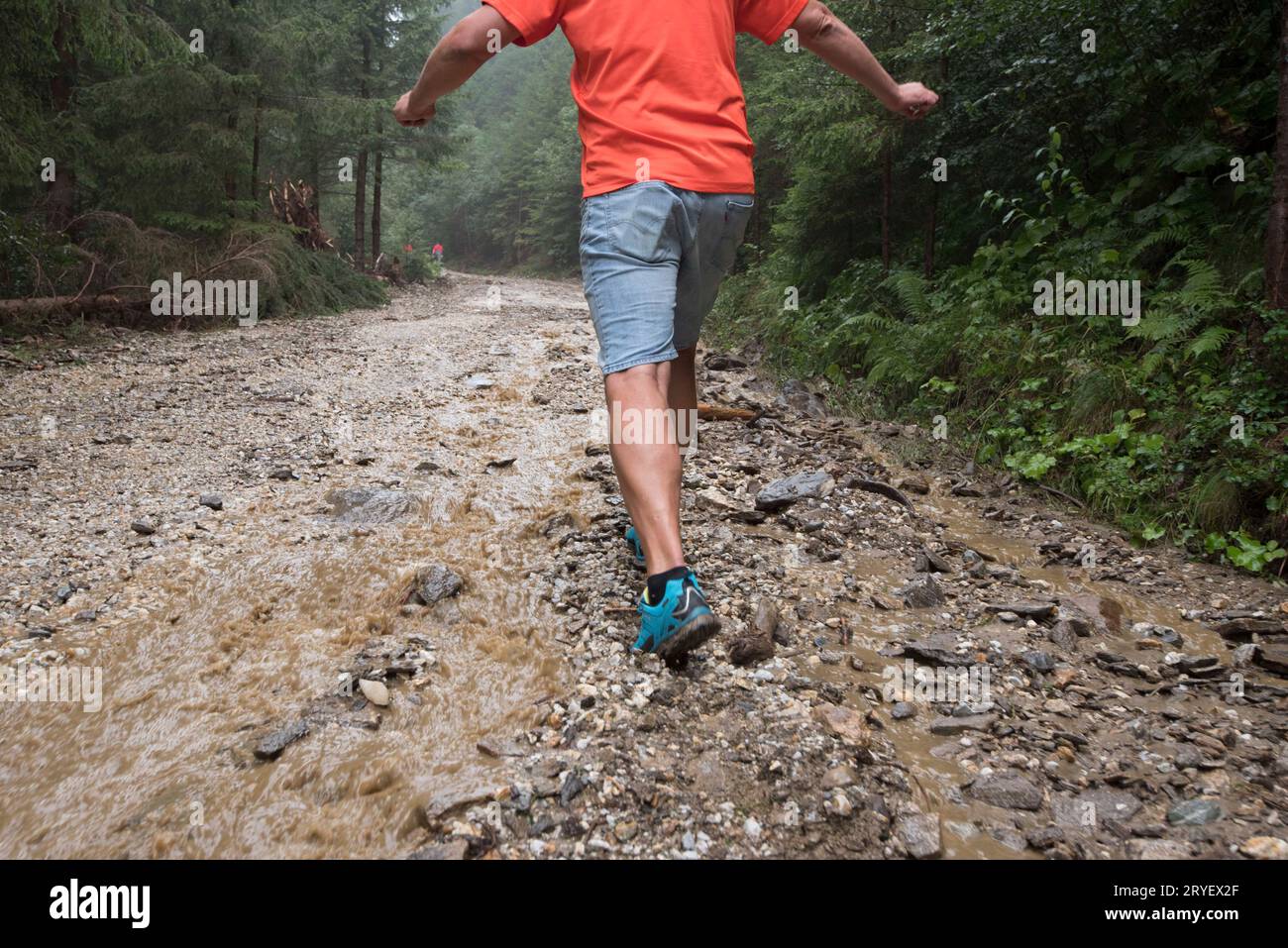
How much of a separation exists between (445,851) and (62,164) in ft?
41.9

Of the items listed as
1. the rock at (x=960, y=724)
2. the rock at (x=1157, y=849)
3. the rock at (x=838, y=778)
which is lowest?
the rock at (x=1157, y=849)

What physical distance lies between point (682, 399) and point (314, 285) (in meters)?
11.9

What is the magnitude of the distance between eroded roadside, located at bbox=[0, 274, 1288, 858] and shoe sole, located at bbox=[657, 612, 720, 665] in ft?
0.40

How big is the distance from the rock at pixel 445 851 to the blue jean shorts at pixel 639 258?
1.25 meters

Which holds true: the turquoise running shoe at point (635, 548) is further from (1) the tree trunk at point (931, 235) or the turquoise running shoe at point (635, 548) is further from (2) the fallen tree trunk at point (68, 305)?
(2) the fallen tree trunk at point (68, 305)

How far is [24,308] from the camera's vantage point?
315 inches

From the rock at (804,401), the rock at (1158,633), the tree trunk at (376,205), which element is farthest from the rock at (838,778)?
the tree trunk at (376,205)

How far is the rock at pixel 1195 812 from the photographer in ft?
5.22

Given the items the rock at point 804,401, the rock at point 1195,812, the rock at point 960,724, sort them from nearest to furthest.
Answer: the rock at point 1195,812, the rock at point 960,724, the rock at point 804,401

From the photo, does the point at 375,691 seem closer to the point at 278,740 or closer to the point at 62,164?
the point at 278,740

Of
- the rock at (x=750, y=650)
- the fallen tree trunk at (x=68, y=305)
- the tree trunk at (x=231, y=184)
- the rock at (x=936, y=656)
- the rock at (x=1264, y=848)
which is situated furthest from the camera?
the tree trunk at (x=231, y=184)

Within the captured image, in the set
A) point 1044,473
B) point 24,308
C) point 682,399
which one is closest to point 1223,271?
point 1044,473

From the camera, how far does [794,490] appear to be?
383 centimetres

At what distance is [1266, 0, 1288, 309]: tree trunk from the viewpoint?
372 centimetres
